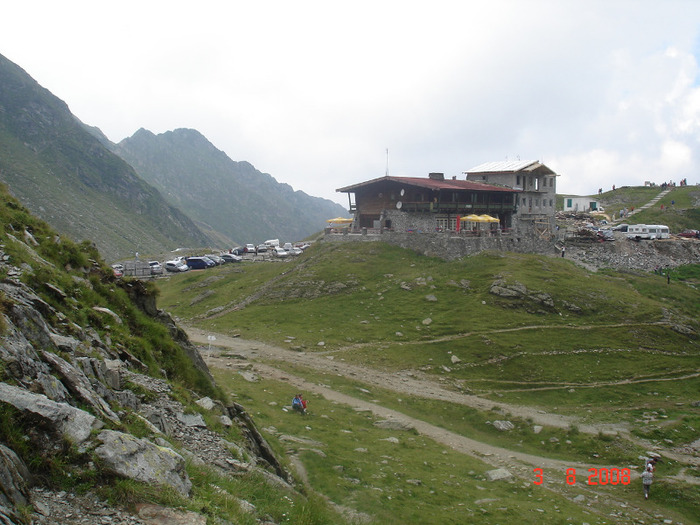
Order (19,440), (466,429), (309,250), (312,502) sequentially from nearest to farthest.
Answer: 1. (19,440)
2. (312,502)
3. (466,429)
4. (309,250)

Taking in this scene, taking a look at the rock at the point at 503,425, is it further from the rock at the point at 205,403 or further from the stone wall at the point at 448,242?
the stone wall at the point at 448,242

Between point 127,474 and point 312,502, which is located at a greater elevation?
point 127,474

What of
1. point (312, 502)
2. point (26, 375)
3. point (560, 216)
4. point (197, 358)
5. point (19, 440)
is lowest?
point (312, 502)

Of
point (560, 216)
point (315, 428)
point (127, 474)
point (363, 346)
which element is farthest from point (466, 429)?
point (560, 216)

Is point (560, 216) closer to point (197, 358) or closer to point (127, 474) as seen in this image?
point (197, 358)

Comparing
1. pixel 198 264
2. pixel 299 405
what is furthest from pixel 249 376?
pixel 198 264

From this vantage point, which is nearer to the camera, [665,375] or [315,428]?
[315,428]

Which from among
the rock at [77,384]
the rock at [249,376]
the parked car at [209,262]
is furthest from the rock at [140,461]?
the parked car at [209,262]

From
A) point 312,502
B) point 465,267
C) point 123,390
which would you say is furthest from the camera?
point 465,267

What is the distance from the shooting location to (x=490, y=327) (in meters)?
48.5

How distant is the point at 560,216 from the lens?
117m

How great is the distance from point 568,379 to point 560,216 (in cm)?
8320

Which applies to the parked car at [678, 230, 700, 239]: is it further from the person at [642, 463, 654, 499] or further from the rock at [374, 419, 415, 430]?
the rock at [374, 419, 415, 430]

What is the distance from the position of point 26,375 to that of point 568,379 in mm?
39452
